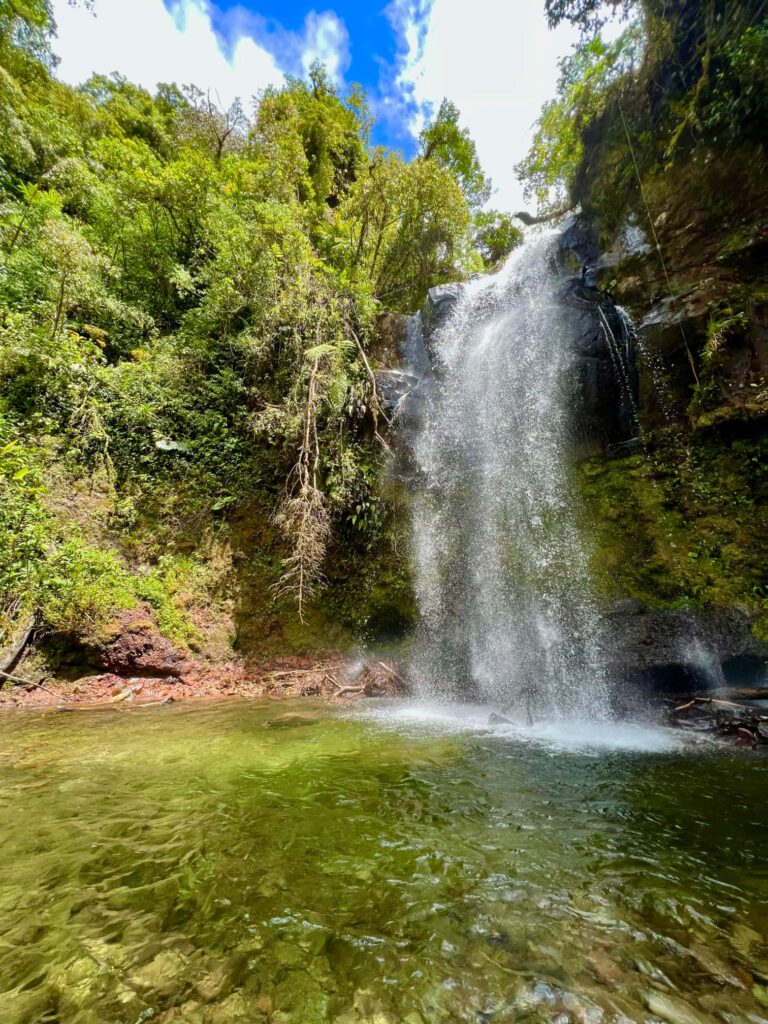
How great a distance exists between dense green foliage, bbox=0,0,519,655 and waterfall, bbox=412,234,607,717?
4.90 feet

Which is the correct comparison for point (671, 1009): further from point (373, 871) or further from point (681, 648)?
point (681, 648)

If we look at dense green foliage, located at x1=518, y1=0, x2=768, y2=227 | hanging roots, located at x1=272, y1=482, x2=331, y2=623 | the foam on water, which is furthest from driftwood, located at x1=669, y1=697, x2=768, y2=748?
Result: dense green foliage, located at x1=518, y1=0, x2=768, y2=227

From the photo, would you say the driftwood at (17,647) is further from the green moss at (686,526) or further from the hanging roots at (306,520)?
the green moss at (686,526)

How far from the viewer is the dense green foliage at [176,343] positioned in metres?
7.19

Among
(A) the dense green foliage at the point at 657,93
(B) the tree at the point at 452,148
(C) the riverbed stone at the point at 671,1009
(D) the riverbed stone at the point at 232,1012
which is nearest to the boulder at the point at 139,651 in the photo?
(D) the riverbed stone at the point at 232,1012

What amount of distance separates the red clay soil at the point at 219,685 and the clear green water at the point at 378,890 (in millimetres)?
2227

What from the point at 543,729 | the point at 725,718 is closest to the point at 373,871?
the point at 543,729

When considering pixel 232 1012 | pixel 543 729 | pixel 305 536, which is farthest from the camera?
pixel 305 536

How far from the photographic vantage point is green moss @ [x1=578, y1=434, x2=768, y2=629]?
5.71 m

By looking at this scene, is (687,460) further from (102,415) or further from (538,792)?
(102,415)

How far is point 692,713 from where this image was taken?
512 cm

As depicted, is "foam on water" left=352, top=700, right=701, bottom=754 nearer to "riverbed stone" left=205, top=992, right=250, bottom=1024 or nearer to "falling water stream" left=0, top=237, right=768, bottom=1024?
"falling water stream" left=0, top=237, right=768, bottom=1024

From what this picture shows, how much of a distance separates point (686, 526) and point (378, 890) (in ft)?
21.2

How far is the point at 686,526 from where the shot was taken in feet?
20.4
